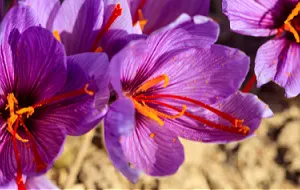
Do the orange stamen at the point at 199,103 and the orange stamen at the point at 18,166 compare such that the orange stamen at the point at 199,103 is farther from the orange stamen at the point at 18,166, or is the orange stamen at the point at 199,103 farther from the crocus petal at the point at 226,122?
the orange stamen at the point at 18,166

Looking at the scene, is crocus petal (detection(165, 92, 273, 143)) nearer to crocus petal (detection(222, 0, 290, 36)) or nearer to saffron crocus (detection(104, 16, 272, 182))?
saffron crocus (detection(104, 16, 272, 182))

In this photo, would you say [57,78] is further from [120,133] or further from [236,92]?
[236,92]

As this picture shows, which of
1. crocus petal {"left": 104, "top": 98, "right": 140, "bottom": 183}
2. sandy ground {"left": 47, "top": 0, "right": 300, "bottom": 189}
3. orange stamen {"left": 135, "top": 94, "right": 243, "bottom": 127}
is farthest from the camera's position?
sandy ground {"left": 47, "top": 0, "right": 300, "bottom": 189}

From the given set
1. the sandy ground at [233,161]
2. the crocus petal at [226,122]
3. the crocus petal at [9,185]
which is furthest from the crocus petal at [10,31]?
the sandy ground at [233,161]

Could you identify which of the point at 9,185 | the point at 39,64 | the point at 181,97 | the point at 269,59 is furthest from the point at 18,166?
the point at 269,59

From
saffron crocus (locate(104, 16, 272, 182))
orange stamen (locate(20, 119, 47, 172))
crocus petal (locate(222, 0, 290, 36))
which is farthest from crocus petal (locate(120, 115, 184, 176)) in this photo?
crocus petal (locate(222, 0, 290, 36))
